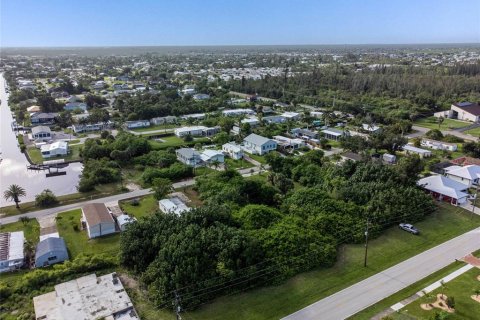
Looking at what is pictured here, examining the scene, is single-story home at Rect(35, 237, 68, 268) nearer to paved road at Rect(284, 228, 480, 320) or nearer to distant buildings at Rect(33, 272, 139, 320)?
distant buildings at Rect(33, 272, 139, 320)

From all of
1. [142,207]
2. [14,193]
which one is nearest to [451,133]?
[142,207]

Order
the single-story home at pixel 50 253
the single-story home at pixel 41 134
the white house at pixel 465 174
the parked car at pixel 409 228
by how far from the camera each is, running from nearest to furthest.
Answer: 1. the single-story home at pixel 50 253
2. the parked car at pixel 409 228
3. the white house at pixel 465 174
4. the single-story home at pixel 41 134

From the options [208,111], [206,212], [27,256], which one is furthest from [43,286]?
[208,111]

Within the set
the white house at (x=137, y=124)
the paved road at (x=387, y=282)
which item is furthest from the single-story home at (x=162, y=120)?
the paved road at (x=387, y=282)

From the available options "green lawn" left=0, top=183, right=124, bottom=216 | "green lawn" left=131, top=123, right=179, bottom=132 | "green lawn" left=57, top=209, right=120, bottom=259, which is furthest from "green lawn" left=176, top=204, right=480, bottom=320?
"green lawn" left=131, top=123, right=179, bottom=132

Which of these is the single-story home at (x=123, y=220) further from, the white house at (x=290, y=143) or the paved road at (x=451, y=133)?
the paved road at (x=451, y=133)

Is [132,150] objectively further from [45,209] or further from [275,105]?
[275,105]
